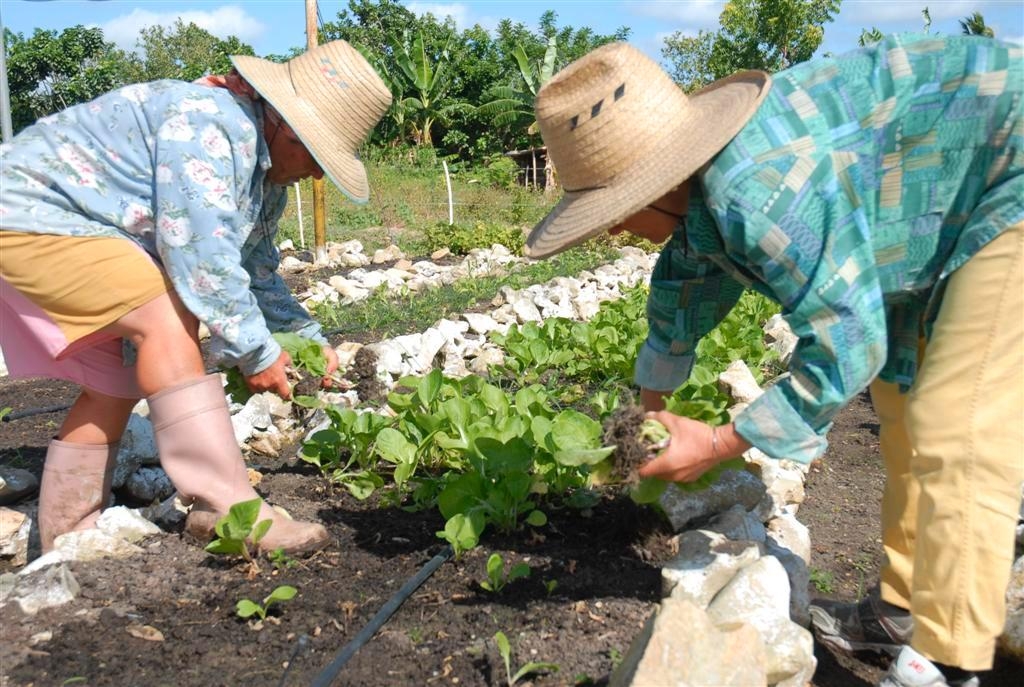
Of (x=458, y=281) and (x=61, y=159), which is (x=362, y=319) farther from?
(x=61, y=159)

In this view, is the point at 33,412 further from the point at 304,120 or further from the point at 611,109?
the point at 611,109

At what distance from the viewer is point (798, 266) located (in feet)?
6.09

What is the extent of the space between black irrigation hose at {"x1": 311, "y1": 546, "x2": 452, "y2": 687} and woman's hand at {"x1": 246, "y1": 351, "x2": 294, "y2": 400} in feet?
2.00

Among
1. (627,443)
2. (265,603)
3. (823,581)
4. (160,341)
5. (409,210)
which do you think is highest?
(160,341)

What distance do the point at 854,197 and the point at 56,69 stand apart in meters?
41.7

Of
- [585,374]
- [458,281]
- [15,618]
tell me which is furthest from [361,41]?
[15,618]

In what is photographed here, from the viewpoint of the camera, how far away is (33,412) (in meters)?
4.30

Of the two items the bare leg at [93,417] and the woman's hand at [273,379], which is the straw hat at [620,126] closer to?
the woman's hand at [273,379]

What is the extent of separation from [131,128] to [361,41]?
32.1 meters

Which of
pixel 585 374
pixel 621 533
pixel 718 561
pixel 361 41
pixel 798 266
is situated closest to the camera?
pixel 798 266

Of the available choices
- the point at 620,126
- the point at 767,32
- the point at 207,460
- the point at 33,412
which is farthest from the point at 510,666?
the point at 767,32

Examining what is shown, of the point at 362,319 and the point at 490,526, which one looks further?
the point at 362,319

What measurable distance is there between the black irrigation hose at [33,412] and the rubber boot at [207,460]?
190 cm

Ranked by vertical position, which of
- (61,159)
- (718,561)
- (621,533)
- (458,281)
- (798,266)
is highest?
(61,159)
